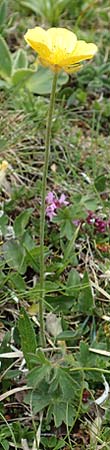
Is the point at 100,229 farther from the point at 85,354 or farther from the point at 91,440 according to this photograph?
the point at 91,440

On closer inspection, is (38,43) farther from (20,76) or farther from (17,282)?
(20,76)

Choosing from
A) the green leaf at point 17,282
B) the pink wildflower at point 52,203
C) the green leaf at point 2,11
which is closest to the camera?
the green leaf at point 17,282

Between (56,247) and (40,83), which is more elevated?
(40,83)

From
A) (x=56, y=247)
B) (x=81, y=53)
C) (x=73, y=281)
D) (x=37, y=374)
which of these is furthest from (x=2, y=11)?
(x=37, y=374)

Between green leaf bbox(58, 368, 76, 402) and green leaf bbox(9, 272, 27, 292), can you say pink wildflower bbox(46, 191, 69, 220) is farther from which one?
green leaf bbox(58, 368, 76, 402)

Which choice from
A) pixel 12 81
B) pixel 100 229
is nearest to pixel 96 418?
pixel 100 229

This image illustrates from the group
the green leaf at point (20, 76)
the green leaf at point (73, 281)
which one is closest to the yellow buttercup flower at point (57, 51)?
the green leaf at point (73, 281)

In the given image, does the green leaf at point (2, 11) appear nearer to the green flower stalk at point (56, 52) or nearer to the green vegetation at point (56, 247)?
the green vegetation at point (56, 247)
